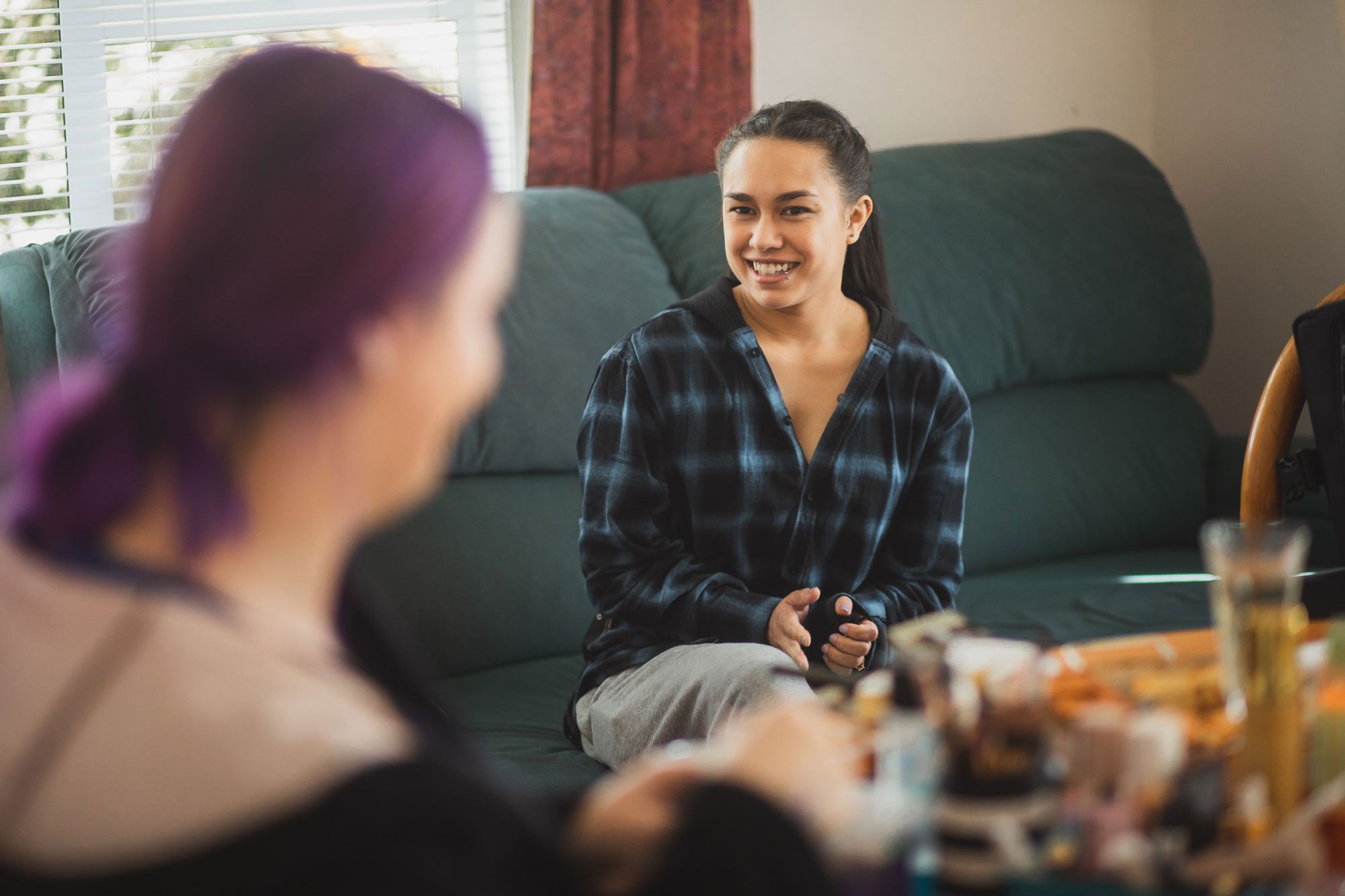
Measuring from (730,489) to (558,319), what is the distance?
2.34 feet

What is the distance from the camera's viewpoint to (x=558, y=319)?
2.27 metres

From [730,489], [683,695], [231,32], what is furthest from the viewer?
[231,32]

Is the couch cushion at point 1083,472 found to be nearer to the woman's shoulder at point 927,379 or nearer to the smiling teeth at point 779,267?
the woman's shoulder at point 927,379

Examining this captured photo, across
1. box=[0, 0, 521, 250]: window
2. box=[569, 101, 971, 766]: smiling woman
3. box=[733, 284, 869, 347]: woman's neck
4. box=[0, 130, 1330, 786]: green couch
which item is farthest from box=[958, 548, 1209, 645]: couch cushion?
box=[0, 0, 521, 250]: window

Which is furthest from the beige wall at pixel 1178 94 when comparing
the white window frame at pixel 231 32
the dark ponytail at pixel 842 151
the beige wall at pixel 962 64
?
the dark ponytail at pixel 842 151

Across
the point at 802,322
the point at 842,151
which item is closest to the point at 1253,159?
the point at 842,151

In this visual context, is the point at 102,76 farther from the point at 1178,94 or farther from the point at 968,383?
the point at 1178,94

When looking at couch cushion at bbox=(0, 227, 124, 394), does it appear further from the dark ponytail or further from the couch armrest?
the couch armrest

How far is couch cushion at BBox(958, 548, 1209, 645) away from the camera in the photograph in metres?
2.18

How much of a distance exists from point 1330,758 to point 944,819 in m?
0.30

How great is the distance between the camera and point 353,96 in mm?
583

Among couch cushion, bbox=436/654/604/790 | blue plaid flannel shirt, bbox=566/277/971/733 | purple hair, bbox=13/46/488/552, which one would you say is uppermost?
purple hair, bbox=13/46/488/552

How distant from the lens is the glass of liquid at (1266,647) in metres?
0.77

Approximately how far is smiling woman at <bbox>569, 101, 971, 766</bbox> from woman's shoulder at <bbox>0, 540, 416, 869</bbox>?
1.05 m
